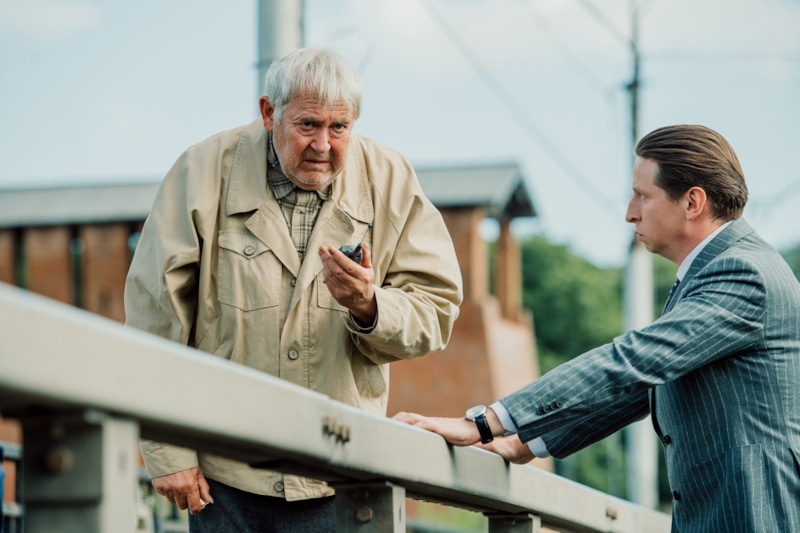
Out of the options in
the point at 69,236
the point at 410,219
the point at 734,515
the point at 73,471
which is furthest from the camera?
the point at 69,236

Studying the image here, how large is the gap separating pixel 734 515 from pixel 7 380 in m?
1.93

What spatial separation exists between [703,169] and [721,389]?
0.56 metres

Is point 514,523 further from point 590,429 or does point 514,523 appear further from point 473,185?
point 473,185

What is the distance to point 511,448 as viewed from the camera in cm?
284

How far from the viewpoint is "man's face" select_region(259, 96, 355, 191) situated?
2.88 meters

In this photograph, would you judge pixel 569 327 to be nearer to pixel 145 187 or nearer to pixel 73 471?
pixel 145 187

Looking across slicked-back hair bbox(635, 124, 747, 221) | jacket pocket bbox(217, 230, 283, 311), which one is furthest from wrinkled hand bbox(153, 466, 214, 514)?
slicked-back hair bbox(635, 124, 747, 221)

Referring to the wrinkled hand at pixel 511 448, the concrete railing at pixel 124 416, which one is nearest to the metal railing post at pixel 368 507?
the concrete railing at pixel 124 416

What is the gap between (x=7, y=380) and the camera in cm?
105

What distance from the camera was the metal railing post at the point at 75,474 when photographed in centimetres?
118

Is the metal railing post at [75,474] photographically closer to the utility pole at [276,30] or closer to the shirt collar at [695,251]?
the shirt collar at [695,251]

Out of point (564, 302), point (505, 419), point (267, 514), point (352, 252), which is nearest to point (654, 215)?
point (505, 419)

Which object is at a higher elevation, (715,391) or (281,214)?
(281,214)

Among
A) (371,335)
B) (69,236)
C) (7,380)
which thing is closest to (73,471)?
(7,380)
